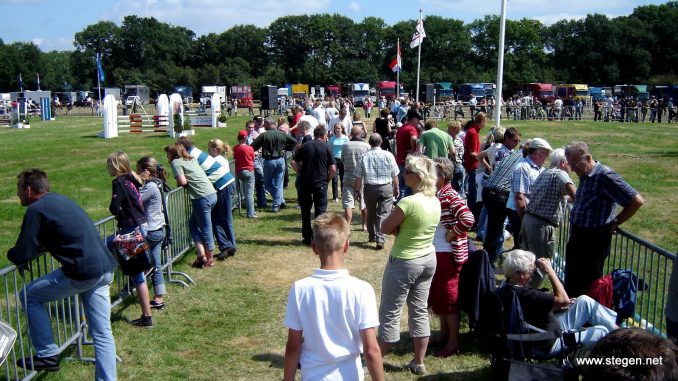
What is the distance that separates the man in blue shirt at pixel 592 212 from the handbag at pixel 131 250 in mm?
3963

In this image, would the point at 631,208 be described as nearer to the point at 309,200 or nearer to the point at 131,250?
the point at 131,250

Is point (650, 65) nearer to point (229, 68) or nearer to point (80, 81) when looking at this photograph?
point (229, 68)

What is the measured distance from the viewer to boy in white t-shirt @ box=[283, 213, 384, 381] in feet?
10.3

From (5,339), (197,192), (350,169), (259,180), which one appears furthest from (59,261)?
(259,180)

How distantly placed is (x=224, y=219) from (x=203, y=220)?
0.66 meters

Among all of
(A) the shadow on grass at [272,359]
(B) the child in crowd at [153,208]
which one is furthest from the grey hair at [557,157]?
(B) the child in crowd at [153,208]

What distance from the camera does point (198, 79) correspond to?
95.6 meters

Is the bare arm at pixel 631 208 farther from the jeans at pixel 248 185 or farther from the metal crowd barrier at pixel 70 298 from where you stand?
the jeans at pixel 248 185

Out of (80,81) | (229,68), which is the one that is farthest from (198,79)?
(80,81)

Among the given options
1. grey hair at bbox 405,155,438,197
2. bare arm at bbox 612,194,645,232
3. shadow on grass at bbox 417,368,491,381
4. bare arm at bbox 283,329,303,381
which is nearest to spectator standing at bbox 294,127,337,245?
shadow on grass at bbox 417,368,491,381

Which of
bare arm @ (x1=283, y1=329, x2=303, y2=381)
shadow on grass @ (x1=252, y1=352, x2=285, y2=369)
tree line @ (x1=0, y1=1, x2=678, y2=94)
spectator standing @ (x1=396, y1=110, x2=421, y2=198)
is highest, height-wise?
tree line @ (x1=0, y1=1, x2=678, y2=94)

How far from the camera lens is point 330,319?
3137 mm

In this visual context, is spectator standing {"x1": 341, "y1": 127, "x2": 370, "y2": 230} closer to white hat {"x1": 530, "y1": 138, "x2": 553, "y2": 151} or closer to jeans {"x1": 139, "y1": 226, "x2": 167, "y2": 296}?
white hat {"x1": 530, "y1": 138, "x2": 553, "y2": 151}

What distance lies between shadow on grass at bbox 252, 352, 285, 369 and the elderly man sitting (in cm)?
219
